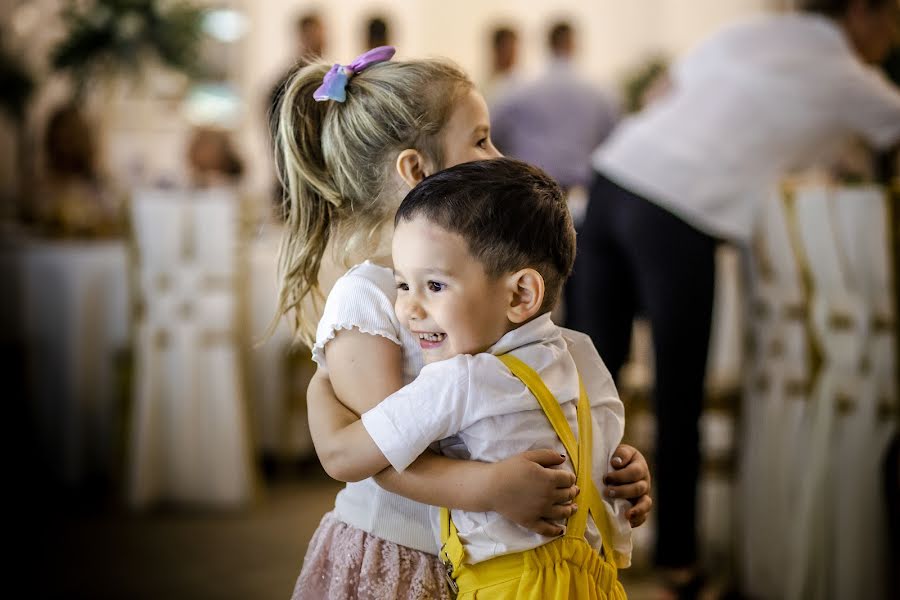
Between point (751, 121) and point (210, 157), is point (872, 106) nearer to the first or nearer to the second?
point (751, 121)

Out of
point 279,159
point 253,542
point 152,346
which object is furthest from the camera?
point 152,346

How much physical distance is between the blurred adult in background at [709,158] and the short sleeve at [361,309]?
45.2 inches

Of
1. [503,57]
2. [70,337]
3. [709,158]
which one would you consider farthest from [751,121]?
[503,57]

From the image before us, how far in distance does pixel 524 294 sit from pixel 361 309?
7.4 inches

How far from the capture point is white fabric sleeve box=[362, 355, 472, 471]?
0.95 meters

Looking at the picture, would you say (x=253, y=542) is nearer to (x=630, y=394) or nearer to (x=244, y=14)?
(x=630, y=394)

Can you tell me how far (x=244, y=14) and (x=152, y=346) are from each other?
14.8 feet

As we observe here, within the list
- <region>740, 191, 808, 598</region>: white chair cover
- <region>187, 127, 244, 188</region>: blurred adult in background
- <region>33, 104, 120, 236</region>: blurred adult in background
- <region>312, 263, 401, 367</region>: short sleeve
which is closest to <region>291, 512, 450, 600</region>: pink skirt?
<region>312, 263, 401, 367</region>: short sleeve

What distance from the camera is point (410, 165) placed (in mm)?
1146

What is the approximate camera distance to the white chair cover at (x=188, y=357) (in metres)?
3.15

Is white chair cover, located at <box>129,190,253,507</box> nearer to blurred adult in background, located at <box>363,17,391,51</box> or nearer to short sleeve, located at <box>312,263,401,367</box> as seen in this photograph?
blurred adult in background, located at <box>363,17,391,51</box>

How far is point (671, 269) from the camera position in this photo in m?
2.12

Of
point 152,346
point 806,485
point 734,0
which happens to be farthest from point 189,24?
point 734,0

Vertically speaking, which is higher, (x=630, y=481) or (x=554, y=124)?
(x=554, y=124)
